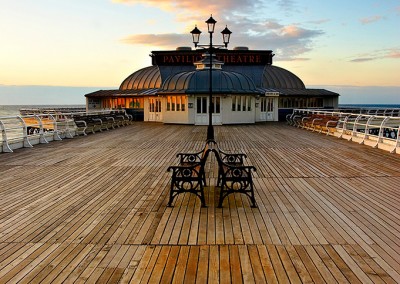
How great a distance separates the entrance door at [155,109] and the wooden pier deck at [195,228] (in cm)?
2032

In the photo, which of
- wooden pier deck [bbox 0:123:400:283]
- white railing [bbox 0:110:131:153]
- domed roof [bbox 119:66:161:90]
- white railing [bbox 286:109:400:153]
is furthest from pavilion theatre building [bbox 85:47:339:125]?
wooden pier deck [bbox 0:123:400:283]

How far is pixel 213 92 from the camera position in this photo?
2383 centimetres

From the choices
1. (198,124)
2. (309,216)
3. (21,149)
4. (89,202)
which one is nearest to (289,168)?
(309,216)

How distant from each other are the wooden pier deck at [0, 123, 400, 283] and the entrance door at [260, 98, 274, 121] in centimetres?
1990

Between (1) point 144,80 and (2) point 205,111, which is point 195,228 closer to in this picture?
(2) point 205,111

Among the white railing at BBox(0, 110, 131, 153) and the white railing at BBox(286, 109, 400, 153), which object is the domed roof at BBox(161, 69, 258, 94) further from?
the white railing at BBox(0, 110, 131, 153)

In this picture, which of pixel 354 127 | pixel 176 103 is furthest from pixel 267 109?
pixel 354 127

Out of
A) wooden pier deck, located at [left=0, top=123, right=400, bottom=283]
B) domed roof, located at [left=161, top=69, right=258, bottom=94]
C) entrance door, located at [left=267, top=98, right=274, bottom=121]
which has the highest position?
domed roof, located at [left=161, top=69, right=258, bottom=94]

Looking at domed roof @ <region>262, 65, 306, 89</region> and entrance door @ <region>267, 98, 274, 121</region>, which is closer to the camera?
entrance door @ <region>267, 98, 274, 121</region>

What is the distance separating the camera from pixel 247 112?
2558 cm

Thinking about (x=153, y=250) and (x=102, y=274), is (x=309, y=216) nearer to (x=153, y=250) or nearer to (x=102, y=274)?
(x=153, y=250)

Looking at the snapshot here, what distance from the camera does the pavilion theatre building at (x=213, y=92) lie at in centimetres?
2444

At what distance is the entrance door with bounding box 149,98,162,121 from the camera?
29.1 meters

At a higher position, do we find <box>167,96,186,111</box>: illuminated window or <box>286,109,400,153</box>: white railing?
<box>167,96,186,111</box>: illuminated window
